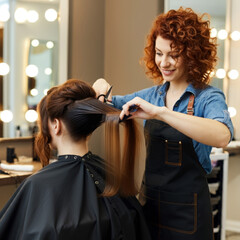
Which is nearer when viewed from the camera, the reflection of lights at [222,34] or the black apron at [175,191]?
the black apron at [175,191]

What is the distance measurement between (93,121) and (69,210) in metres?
0.36

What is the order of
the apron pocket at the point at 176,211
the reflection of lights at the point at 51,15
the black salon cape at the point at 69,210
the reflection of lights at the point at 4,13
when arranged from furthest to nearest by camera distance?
the reflection of lights at the point at 51,15 → the reflection of lights at the point at 4,13 → the apron pocket at the point at 176,211 → the black salon cape at the point at 69,210

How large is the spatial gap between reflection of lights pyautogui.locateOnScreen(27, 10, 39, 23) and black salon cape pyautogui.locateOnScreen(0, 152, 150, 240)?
1682 millimetres

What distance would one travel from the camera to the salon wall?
3.84m

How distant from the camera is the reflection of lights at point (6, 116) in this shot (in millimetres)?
2949

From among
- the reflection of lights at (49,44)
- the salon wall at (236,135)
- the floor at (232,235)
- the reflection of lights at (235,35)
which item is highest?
the reflection of lights at (235,35)

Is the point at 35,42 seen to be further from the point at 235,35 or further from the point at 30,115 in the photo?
the point at 235,35

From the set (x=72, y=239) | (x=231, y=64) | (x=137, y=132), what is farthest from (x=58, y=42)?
(x=72, y=239)

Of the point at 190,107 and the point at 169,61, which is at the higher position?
the point at 169,61

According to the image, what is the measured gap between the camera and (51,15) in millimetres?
3180

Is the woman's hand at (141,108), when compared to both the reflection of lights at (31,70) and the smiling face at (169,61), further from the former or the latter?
the reflection of lights at (31,70)

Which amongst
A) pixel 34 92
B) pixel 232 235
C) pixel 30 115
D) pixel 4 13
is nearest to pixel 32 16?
pixel 4 13


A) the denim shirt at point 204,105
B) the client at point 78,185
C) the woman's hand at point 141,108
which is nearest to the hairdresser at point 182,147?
the denim shirt at point 204,105

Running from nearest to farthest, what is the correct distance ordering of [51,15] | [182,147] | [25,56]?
[182,147], [25,56], [51,15]
